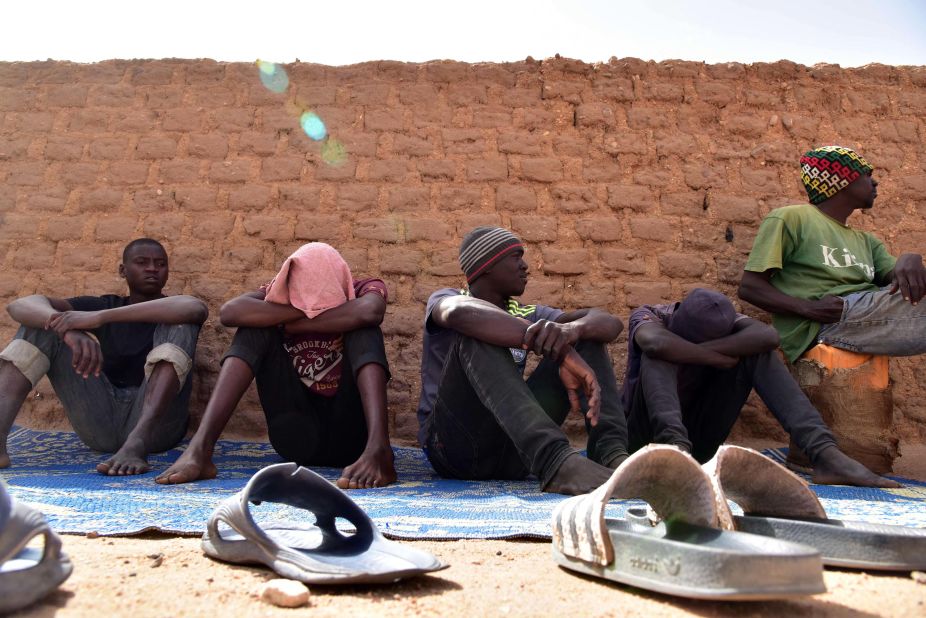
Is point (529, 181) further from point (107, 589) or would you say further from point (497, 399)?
point (107, 589)

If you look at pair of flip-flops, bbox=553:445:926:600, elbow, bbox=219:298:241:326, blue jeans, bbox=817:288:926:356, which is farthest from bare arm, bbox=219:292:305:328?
blue jeans, bbox=817:288:926:356

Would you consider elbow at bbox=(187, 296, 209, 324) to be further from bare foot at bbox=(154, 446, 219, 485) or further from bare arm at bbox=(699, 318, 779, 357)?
bare arm at bbox=(699, 318, 779, 357)

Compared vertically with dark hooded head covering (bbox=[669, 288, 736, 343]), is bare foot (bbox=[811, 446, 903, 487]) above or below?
below

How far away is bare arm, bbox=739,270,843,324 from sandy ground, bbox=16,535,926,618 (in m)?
2.50

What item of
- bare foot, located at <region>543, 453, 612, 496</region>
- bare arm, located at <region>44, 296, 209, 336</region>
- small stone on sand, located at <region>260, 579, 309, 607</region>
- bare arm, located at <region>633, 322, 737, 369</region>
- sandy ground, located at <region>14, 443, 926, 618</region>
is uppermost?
bare arm, located at <region>44, 296, 209, 336</region>

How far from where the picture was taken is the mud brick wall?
183 inches

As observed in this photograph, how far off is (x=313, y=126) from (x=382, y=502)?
3.02 metres

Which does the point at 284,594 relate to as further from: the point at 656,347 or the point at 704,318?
the point at 704,318

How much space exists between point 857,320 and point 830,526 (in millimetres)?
2457

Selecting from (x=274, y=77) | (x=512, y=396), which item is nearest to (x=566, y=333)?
(x=512, y=396)

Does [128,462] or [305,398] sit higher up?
[305,398]

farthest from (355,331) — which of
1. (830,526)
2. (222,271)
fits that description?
(830,526)

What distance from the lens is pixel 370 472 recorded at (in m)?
3.06

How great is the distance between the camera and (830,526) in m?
1.70
